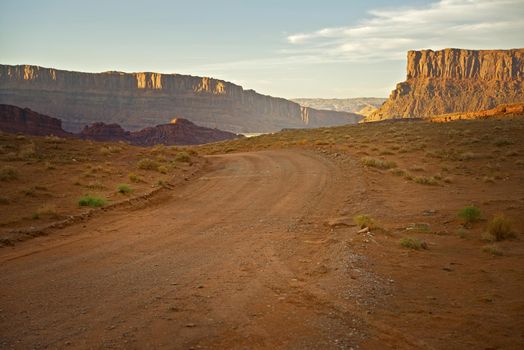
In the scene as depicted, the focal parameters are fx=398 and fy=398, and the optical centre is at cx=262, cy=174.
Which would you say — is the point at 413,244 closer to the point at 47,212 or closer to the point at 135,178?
the point at 47,212

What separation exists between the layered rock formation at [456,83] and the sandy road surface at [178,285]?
135m

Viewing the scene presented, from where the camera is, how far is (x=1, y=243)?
25.3 ft

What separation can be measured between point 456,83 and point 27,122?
473 feet

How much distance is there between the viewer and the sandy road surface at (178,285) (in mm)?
4316

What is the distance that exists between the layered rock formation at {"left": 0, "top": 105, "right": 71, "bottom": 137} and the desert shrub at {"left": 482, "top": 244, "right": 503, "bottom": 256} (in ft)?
269

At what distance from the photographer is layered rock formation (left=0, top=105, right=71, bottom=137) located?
77.2 m

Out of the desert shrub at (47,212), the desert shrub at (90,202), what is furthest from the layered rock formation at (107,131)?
the desert shrub at (47,212)

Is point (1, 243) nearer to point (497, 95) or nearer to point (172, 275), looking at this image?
point (172, 275)

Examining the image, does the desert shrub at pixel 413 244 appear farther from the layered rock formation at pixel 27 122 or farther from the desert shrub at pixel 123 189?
the layered rock formation at pixel 27 122

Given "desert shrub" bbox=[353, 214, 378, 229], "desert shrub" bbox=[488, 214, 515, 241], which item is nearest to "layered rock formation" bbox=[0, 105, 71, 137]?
"desert shrub" bbox=[353, 214, 378, 229]

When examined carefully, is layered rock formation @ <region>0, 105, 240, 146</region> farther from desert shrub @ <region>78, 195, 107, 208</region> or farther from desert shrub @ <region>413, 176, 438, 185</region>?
desert shrub @ <region>413, 176, 438, 185</region>

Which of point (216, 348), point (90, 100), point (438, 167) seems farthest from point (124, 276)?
point (90, 100)

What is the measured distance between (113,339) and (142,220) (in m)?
6.07

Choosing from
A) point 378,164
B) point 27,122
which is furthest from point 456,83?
point 378,164
